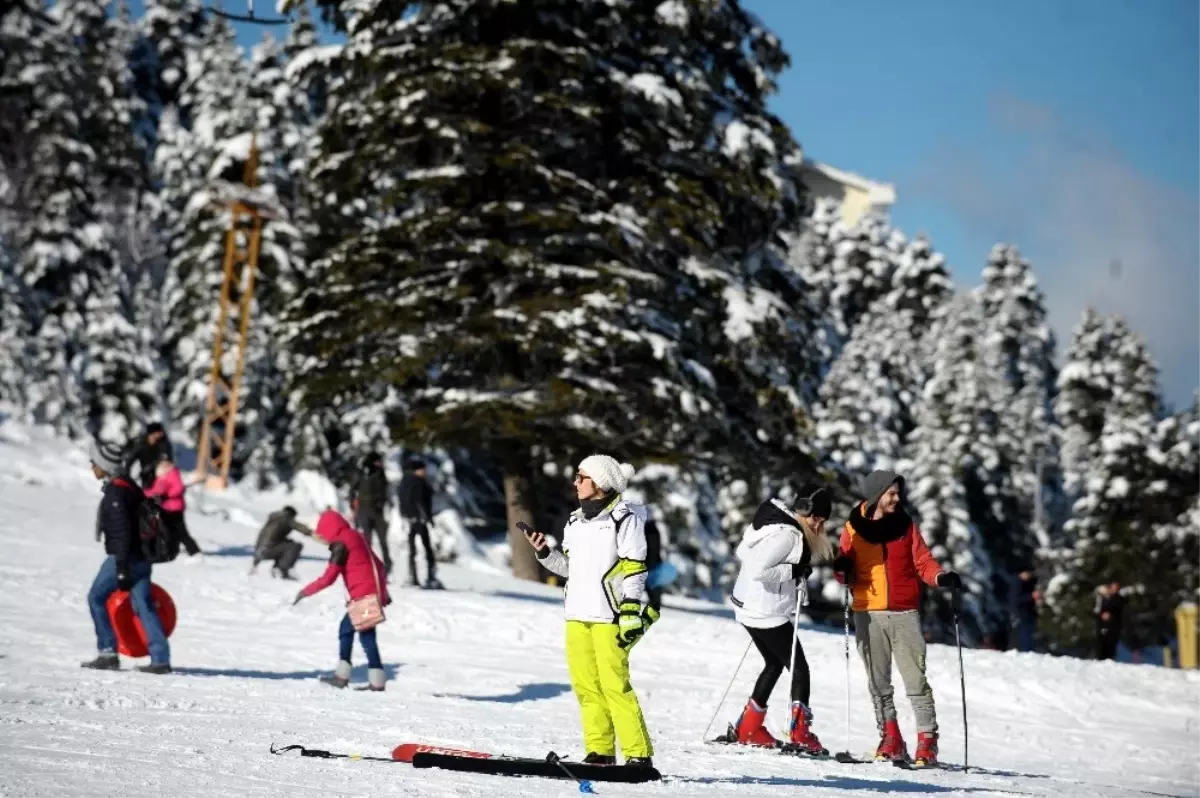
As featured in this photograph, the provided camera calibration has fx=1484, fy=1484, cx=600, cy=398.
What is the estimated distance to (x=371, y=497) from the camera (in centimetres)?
2162

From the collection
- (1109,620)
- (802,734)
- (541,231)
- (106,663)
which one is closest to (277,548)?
(541,231)

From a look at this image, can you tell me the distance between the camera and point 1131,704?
17891 millimetres

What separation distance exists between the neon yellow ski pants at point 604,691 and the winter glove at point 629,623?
0.10m

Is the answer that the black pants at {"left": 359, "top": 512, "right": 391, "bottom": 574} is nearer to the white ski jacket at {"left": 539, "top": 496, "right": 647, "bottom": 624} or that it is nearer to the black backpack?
the black backpack

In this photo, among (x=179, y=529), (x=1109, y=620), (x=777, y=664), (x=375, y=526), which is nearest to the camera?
(x=777, y=664)

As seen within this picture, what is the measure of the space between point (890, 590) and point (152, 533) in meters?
6.07

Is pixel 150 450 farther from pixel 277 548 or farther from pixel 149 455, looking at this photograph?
pixel 277 548

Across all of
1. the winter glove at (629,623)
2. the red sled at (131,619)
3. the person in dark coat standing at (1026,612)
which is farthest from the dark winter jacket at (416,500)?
the winter glove at (629,623)

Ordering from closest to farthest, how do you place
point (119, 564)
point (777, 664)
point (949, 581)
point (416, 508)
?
1. point (949, 581)
2. point (777, 664)
3. point (119, 564)
4. point (416, 508)

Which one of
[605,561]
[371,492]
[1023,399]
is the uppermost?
[1023,399]

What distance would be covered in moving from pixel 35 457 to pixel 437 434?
1083 centimetres

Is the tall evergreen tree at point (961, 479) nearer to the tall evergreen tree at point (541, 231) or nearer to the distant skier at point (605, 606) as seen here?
the tall evergreen tree at point (541, 231)

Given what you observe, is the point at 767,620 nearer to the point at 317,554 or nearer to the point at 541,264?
the point at 541,264

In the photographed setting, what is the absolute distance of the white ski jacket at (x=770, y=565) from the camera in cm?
1061
